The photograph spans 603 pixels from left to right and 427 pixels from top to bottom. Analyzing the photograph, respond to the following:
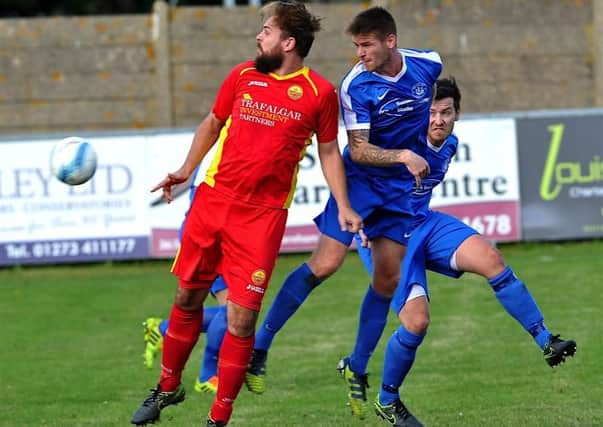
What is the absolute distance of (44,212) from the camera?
50.2ft

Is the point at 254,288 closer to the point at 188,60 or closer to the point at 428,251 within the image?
the point at 428,251

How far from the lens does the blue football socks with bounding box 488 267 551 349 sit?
7.26 metres

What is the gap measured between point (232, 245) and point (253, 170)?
0.42 metres

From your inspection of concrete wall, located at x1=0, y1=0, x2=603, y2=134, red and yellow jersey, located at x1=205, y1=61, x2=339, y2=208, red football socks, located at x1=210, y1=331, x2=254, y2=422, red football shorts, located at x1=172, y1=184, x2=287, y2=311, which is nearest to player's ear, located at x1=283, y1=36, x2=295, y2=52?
red and yellow jersey, located at x1=205, y1=61, x2=339, y2=208

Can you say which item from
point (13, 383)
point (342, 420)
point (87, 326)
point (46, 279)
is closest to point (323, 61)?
point (46, 279)

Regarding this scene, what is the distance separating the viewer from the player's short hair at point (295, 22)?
6.69 m

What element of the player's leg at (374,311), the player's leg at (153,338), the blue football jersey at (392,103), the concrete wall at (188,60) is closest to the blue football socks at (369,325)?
the player's leg at (374,311)

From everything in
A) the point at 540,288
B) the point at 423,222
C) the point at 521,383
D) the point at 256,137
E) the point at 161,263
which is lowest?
the point at 161,263

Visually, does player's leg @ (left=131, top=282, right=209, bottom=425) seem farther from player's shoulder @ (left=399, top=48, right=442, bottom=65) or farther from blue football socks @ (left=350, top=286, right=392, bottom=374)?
player's shoulder @ (left=399, top=48, right=442, bottom=65)

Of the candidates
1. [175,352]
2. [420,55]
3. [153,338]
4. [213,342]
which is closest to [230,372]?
[175,352]

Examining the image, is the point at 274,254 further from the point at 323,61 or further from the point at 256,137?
the point at 323,61

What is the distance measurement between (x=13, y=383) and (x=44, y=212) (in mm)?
5990

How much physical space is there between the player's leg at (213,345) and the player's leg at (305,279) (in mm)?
905

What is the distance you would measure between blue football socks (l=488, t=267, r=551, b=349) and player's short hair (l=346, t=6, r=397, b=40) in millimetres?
1563
